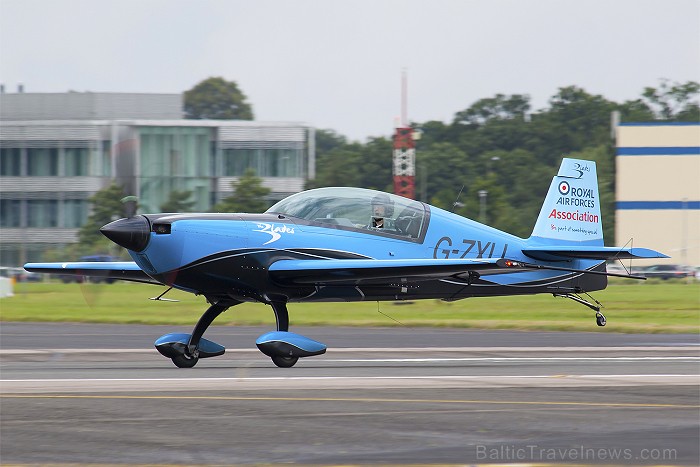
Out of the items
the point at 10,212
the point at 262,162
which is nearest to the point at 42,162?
the point at 10,212

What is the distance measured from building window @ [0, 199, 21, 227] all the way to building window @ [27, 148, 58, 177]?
2.35m

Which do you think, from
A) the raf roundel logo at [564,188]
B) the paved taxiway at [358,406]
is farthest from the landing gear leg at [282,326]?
the raf roundel logo at [564,188]

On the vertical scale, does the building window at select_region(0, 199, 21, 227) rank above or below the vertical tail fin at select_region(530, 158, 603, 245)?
below

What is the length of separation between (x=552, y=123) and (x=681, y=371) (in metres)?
93.8

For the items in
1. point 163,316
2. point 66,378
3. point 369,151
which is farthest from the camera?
point 369,151

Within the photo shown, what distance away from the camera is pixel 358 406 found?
30.7ft

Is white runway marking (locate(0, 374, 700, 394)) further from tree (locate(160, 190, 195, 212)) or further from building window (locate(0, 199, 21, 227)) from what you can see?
building window (locate(0, 199, 21, 227))

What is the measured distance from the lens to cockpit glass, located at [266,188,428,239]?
13531mm

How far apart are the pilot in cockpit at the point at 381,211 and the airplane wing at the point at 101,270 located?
333 centimetres

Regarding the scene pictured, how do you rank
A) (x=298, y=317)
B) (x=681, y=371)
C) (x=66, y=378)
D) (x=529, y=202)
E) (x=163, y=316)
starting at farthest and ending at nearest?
1. (x=529, y=202)
2. (x=163, y=316)
3. (x=298, y=317)
4. (x=681, y=371)
5. (x=66, y=378)

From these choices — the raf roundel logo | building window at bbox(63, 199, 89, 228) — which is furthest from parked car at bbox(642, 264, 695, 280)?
the raf roundel logo

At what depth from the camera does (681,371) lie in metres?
12.5

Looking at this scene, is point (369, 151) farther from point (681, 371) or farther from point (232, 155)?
point (681, 371)

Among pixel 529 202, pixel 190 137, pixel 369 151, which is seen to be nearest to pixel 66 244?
pixel 190 137
